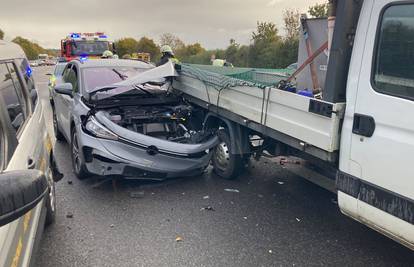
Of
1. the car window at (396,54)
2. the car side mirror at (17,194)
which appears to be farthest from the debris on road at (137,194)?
the car side mirror at (17,194)

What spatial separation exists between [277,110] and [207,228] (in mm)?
1441

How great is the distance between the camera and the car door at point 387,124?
250 centimetres

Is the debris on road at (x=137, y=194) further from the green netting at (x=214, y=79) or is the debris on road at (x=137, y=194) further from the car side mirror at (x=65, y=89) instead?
the car side mirror at (x=65, y=89)

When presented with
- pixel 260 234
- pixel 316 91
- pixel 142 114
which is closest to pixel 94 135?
pixel 142 114

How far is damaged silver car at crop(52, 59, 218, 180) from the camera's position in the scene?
4723 millimetres

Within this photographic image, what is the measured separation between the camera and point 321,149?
3209 mm

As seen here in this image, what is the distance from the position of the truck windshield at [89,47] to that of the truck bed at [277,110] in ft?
53.8

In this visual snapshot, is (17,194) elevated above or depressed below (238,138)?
above

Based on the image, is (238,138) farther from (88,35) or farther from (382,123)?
(88,35)

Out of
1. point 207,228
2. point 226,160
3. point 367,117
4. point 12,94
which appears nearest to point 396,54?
point 367,117

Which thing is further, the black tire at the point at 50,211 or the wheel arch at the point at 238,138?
the wheel arch at the point at 238,138

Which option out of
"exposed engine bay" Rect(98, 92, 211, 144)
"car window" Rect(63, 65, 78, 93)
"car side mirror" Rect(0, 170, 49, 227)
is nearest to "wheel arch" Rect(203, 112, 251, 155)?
"exposed engine bay" Rect(98, 92, 211, 144)

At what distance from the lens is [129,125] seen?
5180 millimetres

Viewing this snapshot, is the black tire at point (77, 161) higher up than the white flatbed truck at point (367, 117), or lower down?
lower down
